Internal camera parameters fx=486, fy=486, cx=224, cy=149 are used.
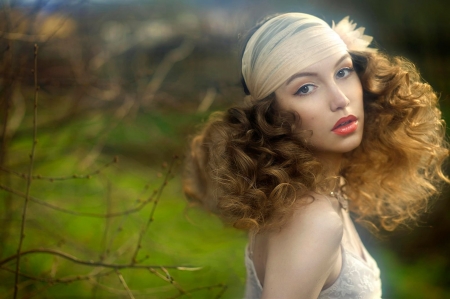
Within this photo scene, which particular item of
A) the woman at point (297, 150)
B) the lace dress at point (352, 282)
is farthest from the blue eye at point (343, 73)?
the lace dress at point (352, 282)

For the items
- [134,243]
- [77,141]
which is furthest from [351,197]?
[77,141]

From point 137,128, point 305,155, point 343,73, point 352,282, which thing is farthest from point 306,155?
point 137,128

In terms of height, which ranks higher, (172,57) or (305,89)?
(305,89)

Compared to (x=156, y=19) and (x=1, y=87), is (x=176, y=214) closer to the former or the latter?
(x=1, y=87)

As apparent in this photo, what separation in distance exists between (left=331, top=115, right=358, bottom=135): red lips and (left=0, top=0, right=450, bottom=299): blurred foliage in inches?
25.4

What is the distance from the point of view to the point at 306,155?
159cm

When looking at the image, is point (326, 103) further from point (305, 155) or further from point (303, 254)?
point (303, 254)

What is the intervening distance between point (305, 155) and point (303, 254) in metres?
0.34

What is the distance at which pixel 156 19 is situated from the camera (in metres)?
5.46

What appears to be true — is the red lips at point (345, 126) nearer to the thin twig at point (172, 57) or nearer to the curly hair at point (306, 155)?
the curly hair at point (306, 155)

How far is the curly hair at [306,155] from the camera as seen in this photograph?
5.18ft

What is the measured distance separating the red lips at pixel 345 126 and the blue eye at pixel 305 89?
0.14 metres

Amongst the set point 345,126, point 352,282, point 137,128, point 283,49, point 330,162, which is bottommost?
point 137,128

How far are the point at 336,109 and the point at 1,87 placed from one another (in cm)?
194
